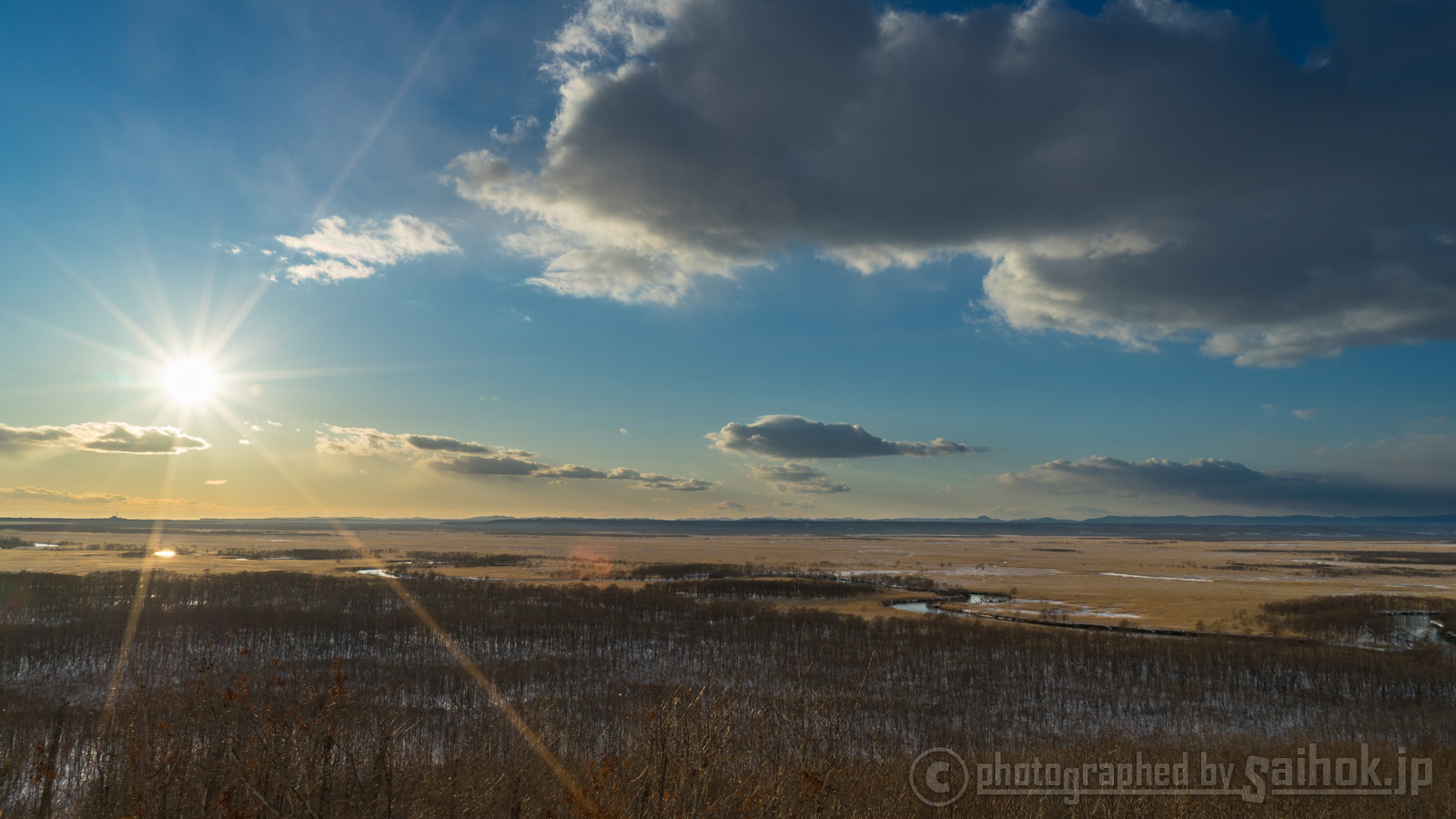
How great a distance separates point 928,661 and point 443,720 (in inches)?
693

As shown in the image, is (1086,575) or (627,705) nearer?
(627,705)

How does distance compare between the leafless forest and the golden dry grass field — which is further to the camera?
the golden dry grass field

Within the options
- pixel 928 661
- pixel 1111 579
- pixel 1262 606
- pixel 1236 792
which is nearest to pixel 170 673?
pixel 928 661

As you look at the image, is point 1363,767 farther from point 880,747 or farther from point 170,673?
point 170,673

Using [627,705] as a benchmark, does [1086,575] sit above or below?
below

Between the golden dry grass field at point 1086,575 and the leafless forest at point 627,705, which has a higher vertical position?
the leafless forest at point 627,705

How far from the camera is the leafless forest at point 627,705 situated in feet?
23.3

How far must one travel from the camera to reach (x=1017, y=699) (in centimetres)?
2180

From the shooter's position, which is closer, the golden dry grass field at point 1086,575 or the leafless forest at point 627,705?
the leafless forest at point 627,705

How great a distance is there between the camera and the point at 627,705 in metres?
20.0

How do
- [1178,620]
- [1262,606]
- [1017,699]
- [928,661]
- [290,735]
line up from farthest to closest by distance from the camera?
[1262,606] < [1178,620] < [928,661] < [1017,699] < [290,735]

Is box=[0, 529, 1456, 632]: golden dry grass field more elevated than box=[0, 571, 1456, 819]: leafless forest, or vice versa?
box=[0, 571, 1456, 819]: leafless forest

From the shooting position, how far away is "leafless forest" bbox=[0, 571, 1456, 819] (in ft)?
23.3

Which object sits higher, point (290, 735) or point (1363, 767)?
A: point (290, 735)
